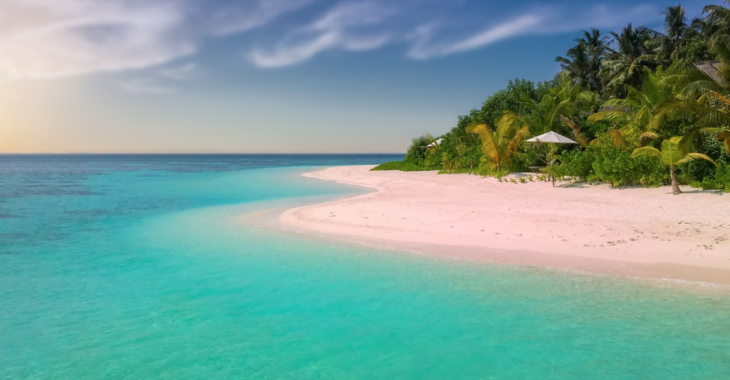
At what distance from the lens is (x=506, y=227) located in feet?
39.1

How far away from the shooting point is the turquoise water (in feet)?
17.4

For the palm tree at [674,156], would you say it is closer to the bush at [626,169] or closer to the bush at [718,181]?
the bush at [718,181]

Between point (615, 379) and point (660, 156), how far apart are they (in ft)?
43.1

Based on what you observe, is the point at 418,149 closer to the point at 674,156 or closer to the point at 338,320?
the point at 674,156

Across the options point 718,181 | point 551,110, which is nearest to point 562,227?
point 718,181

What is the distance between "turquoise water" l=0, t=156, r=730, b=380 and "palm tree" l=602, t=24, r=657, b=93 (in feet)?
123

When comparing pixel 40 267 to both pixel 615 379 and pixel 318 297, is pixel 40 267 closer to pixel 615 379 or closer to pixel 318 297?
pixel 318 297

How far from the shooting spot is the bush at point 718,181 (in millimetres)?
13812

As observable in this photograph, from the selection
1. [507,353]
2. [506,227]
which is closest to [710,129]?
[506,227]

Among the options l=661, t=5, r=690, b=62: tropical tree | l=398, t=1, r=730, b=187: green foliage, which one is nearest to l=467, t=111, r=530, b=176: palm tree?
l=398, t=1, r=730, b=187: green foliage

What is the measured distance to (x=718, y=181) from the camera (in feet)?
46.5

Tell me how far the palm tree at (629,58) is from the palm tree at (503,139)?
18.4m

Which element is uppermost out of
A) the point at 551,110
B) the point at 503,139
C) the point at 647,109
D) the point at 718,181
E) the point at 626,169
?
the point at 551,110

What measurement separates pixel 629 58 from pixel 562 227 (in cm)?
3789
